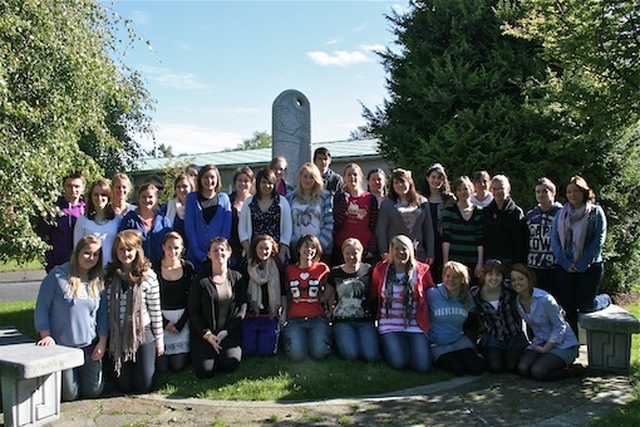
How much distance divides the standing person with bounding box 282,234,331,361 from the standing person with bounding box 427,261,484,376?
114 centimetres

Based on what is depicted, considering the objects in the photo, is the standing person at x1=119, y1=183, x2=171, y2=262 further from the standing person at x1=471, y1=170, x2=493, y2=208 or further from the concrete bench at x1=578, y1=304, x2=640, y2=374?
the concrete bench at x1=578, y1=304, x2=640, y2=374

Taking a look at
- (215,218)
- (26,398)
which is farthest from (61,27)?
(26,398)

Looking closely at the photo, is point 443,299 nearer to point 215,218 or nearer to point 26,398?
point 215,218

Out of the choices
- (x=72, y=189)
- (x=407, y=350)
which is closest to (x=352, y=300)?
(x=407, y=350)

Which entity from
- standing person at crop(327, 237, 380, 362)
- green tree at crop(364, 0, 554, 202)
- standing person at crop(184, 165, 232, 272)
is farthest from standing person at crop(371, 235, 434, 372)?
green tree at crop(364, 0, 554, 202)

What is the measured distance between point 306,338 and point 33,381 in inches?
104

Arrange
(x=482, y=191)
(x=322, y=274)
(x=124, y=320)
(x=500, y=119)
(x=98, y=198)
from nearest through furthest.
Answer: (x=124, y=320) < (x=98, y=198) < (x=322, y=274) < (x=482, y=191) < (x=500, y=119)

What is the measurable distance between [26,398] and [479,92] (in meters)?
8.76

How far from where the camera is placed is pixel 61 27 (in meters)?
6.83

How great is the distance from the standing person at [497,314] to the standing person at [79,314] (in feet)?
12.6

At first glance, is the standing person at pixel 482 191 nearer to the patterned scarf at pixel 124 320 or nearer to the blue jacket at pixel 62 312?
the patterned scarf at pixel 124 320

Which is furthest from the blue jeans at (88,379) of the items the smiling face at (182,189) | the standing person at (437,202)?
the standing person at (437,202)

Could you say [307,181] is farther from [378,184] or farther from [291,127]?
[291,127]

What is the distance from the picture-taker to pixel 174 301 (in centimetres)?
601
